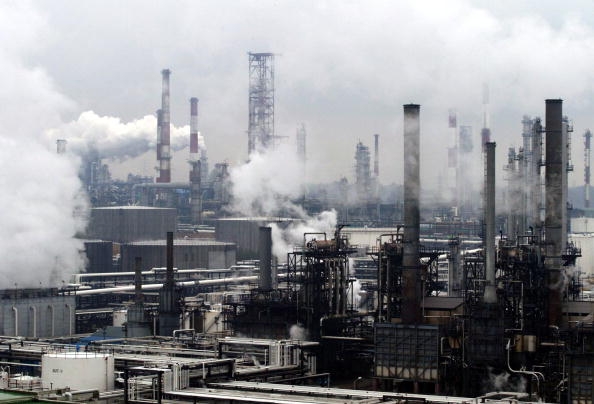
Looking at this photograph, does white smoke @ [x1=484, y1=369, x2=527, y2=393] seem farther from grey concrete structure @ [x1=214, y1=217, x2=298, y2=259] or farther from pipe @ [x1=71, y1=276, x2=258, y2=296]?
grey concrete structure @ [x1=214, y1=217, x2=298, y2=259]

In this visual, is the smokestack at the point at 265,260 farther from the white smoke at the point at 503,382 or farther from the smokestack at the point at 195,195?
the smokestack at the point at 195,195

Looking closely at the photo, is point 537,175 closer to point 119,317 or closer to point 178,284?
point 178,284

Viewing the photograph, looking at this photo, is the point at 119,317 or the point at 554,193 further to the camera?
the point at 119,317

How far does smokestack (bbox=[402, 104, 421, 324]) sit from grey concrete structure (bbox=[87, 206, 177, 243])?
47685 mm

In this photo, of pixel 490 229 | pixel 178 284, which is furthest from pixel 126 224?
pixel 490 229

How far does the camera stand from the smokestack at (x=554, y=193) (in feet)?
127

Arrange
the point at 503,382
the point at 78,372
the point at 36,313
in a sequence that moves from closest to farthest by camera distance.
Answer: the point at 78,372 < the point at 503,382 < the point at 36,313

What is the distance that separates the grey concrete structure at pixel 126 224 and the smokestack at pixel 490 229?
50.1 metres

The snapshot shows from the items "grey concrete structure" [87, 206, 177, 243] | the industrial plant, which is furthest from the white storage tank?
"grey concrete structure" [87, 206, 177, 243]

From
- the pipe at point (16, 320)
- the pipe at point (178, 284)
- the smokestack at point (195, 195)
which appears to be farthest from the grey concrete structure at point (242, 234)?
the pipe at point (16, 320)

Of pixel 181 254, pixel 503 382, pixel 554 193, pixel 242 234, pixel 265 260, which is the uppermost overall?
pixel 554 193

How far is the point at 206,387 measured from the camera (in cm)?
2797

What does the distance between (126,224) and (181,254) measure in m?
15.5

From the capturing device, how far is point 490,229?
126 ft
